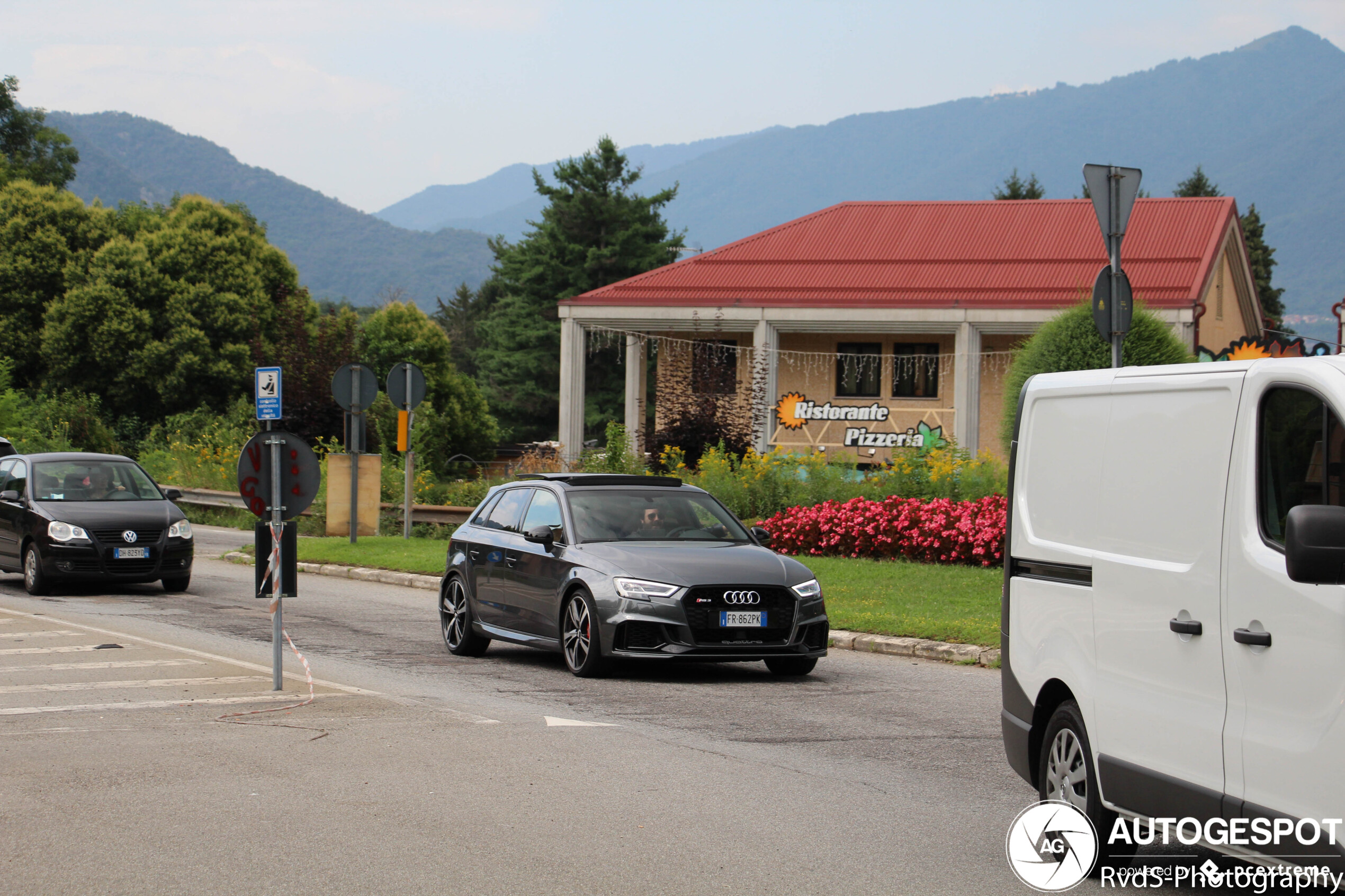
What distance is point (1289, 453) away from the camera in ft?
15.3

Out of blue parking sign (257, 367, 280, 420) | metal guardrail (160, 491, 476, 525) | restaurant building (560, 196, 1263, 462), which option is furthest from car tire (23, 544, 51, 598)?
restaurant building (560, 196, 1263, 462)

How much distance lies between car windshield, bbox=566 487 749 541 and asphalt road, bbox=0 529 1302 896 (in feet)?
3.59

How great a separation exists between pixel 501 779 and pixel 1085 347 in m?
17.3

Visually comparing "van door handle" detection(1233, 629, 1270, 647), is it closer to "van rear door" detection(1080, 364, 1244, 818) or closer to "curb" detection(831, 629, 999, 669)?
"van rear door" detection(1080, 364, 1244, 818)

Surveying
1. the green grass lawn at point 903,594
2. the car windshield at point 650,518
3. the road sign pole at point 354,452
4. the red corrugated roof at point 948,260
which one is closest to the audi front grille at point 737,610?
the car windshield at point 650,518

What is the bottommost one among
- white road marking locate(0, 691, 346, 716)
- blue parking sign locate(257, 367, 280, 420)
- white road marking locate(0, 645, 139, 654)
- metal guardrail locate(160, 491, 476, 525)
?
white road marking locate(0, 645, 139, 654)

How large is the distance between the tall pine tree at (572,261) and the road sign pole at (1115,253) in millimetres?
50037

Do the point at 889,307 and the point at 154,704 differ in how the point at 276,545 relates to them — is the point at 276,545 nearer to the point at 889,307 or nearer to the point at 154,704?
the point at 154,704

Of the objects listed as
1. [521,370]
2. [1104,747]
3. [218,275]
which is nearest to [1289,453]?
[1104,747]

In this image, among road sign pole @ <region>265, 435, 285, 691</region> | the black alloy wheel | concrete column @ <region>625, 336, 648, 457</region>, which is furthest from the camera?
concrete column @ <region>625, 336, 648, 457</region>

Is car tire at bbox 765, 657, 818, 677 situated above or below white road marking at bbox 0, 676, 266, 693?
above

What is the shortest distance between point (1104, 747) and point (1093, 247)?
110 feet

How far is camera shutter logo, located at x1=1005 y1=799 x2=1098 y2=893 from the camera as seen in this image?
5711mm

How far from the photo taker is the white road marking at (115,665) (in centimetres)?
1133
